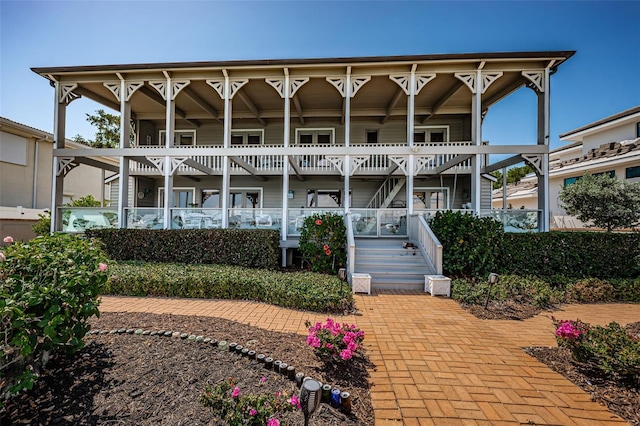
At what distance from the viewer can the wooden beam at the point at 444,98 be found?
36.1ft

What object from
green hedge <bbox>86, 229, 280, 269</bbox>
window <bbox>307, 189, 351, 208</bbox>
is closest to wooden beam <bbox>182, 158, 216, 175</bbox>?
→ green hedge <bbox>86, 229, 280, 269</bbox>

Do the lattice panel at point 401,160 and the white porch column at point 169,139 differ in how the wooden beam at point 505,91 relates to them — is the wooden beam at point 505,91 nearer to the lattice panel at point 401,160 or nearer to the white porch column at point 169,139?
the lattice panel at point 401,160

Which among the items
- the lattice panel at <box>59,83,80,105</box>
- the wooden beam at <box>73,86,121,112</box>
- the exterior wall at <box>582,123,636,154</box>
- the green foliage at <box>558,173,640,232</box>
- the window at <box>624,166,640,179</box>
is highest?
the exterior wall at <box>582,123,636,154</box>

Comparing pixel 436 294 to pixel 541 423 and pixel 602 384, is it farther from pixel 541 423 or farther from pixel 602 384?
pixel 541 423

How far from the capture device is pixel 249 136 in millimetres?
15367

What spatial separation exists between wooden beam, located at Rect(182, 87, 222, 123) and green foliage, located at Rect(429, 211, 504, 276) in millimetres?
11607

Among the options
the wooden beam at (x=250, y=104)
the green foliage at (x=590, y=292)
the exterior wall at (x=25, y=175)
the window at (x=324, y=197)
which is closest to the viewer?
the green foliage at (x=590, y=292)

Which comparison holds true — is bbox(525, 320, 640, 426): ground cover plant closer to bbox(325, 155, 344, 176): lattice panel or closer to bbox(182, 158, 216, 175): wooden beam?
bbox(325, 155, 344, 176): lattice panel

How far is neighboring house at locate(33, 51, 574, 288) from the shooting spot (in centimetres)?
1020

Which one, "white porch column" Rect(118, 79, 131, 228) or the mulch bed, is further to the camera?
"white porch column" Rect(118, 79, 131, 228)

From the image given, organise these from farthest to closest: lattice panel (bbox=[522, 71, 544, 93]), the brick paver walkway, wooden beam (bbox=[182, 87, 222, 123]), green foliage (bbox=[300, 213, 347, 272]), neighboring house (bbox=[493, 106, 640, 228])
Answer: neighboring house (bbox=[493, 106, 640, 228]), wooden beam (bbox=[182, 87, 222, 123]), lattice panel (bbox=[522, 71, 544, 93]), green foliage (bbox=[300, 213, 347, 272]), the brick paver walkway

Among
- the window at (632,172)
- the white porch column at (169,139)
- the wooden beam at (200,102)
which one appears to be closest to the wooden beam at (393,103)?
the wooden beam at (200,102)

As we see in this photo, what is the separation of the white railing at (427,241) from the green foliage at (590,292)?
2986 mm

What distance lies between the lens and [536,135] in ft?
34.7
